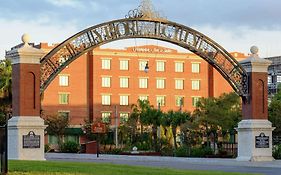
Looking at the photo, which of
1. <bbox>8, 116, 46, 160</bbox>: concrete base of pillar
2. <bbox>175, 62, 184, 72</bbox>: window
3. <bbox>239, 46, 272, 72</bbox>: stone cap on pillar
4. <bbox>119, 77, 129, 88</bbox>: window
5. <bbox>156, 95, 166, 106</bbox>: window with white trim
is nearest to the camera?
<bbox>8, 116, 46, 160</bbox>: concrete base of pillar

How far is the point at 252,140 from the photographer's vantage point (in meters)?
41.2

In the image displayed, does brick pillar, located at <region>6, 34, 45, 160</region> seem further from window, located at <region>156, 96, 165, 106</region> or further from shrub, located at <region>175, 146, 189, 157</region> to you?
window, located at <region>156, 96, 165, 106</region>

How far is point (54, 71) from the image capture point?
3866cm

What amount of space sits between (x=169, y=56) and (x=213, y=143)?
169 ft

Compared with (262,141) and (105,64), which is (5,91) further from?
(105,64)

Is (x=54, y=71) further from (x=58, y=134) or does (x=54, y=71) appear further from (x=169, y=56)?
(x=169, y=56)

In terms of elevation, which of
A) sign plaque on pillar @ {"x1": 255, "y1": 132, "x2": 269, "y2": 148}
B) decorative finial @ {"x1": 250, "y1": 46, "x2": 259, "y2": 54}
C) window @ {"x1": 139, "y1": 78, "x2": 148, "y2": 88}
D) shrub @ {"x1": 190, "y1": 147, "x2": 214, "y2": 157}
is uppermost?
window @ {"x1": 139, "y1": 78, "x2": 148, "y2": 88}

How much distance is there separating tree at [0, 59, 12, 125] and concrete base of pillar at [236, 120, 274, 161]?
24.2 metres

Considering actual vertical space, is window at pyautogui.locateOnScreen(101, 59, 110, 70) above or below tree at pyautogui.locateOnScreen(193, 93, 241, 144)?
above

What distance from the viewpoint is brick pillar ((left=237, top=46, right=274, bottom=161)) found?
41281 mm

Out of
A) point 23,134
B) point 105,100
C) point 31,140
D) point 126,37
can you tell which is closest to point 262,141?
point 126,37

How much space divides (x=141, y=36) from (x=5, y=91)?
77.3 ft

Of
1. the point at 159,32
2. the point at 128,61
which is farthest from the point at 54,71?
the point at 128,61

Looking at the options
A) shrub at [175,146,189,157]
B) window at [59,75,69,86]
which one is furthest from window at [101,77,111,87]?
shrub at [175,146,189,157]
